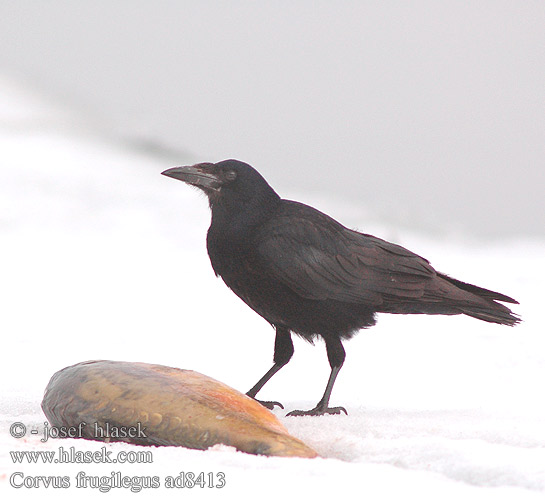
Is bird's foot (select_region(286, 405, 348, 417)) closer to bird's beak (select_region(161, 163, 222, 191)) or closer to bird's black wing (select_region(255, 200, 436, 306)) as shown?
bird's black wing (select_region(255, 200, 436, 306))

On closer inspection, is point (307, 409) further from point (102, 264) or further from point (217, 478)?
point (102, 264)

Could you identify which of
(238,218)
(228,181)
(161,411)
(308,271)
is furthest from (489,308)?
(161,411)

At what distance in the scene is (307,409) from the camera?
4.40m

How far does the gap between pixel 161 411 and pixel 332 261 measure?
146cm

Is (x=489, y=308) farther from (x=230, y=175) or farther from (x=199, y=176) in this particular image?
(x=199, y=176)

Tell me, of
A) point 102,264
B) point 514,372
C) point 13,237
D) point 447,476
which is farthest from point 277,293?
point 13,237

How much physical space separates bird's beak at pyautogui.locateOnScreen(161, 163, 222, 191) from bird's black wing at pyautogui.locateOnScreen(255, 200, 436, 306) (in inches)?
14.2

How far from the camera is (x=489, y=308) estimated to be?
14.7 feet

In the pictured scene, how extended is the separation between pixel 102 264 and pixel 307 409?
4.16 m

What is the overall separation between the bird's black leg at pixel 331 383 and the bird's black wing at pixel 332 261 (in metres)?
0.24

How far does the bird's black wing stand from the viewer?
13.6 feet

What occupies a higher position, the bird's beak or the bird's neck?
the bird's beak

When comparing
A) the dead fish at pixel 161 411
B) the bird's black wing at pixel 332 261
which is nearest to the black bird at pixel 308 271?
the bird's black wing at pixel 332 261

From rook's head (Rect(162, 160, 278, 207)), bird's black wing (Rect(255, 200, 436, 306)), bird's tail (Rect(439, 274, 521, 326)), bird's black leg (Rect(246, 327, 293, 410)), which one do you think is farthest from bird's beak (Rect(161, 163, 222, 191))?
bird's tail (Rect(439, 274, 521, 326))
